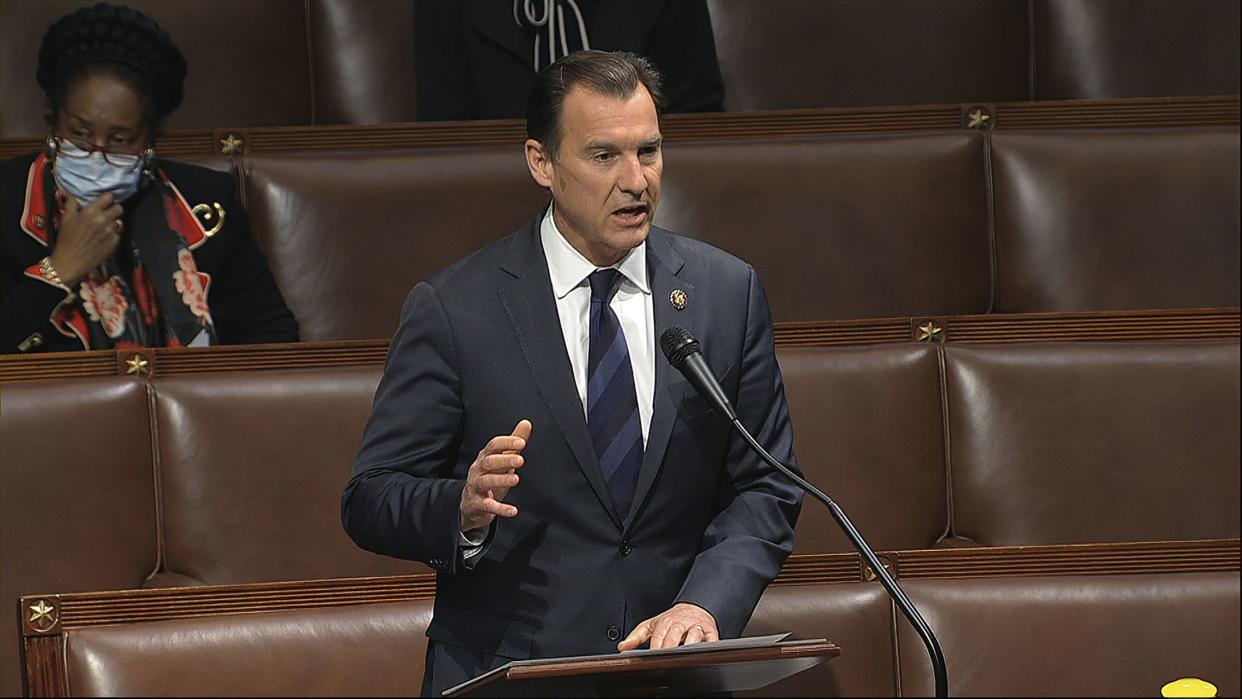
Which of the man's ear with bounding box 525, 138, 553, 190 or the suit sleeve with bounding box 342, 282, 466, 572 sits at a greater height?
the man's ear with bounding box 525, 138, 553, 190

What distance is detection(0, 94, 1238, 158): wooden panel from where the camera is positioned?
1106 millimetres

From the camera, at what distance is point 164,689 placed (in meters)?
0.74

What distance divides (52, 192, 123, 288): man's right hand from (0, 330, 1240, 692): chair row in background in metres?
0.11

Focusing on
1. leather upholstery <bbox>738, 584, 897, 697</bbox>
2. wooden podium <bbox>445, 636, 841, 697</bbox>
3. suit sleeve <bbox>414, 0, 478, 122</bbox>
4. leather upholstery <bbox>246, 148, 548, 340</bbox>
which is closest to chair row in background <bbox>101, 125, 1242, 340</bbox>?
leather upholstery <bbox>246, 148, 548, 340</bbox>

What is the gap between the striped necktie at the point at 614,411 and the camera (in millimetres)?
716

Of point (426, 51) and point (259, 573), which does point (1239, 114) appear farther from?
point (259, 573)

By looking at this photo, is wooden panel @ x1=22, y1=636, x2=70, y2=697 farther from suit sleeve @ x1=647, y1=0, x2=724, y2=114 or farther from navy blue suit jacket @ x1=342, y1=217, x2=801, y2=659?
suit sleeve @ x1=647, y1=0, x2=724, y2=114

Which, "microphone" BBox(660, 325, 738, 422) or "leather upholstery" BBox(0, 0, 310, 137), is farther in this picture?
"leather upholstery" BBox(0, 0, 310, 137)

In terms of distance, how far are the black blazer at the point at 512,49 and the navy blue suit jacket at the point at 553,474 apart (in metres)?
0.47

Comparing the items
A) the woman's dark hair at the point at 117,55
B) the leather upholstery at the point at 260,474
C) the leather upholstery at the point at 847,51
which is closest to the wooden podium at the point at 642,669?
the leather upholstery at the point at 260,474

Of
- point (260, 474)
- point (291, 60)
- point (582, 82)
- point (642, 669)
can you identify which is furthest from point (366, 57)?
point (642, 669)

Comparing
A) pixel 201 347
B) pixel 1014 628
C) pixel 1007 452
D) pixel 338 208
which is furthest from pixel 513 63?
pixel 1014 628

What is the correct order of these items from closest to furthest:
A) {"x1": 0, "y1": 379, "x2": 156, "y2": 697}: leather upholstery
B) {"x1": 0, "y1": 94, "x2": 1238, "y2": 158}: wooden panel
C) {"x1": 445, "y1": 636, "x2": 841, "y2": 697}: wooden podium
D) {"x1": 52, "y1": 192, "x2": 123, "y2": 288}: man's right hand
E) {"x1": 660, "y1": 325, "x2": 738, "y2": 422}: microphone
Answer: {"x1": 445, "y1": 636, "x2": 841, "y2": 697}: wooden podium → {"x1": 660, "y1": 325, "x2": 738, "y2": 422}: microphone → {"x1": 0, "y1": 379, "x2": 156, "y2": 697}: leather upholstery → {"x1": 52, "y1": 192, "x2": 123, "y2": 288}: man's right hand → {"x1": 0, "y1": 94, "x2": 1238, "y2": 158}: wooden panel

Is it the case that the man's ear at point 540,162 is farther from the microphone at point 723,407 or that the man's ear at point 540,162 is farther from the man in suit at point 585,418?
the microphone at point 723,407
